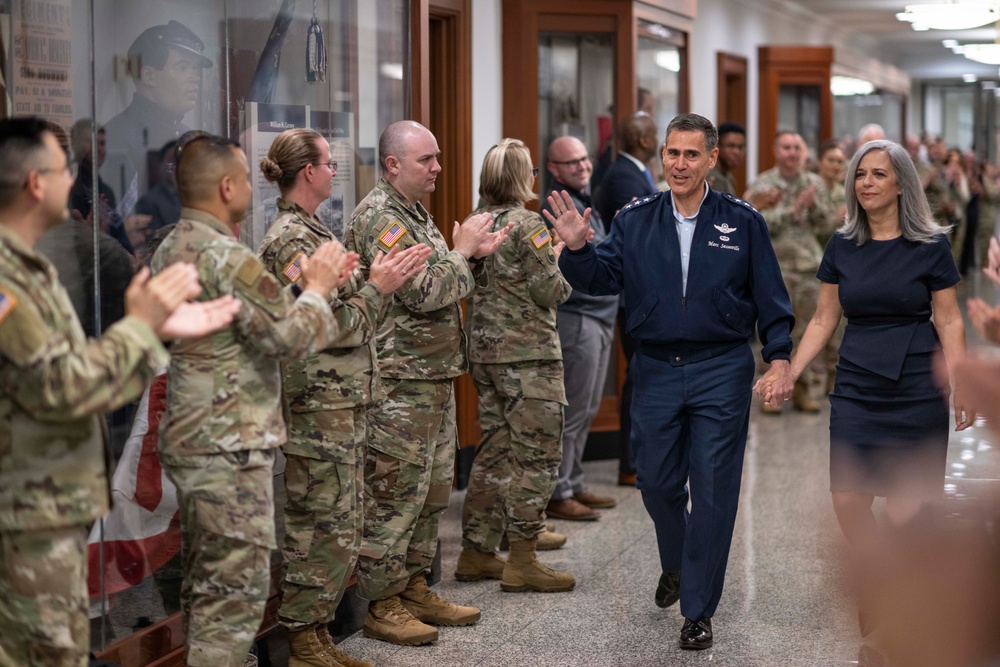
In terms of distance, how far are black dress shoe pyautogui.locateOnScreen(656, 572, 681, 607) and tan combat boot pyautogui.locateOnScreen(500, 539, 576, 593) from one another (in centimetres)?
46

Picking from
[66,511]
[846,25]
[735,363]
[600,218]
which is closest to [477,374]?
[735,363]

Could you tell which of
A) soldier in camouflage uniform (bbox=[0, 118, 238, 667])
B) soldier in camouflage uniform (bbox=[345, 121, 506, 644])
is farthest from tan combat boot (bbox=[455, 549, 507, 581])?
soldier in camouflage uniform (bbox=[0, 118, 238, 667])

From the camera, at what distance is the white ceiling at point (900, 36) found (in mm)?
14047

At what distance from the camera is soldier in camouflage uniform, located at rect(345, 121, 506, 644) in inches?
151

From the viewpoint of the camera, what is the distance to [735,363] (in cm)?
390

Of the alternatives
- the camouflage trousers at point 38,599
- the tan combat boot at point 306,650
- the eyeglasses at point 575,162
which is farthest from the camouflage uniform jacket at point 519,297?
the camouflage trousers at point 38,599

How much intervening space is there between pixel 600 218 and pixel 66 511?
3.82m

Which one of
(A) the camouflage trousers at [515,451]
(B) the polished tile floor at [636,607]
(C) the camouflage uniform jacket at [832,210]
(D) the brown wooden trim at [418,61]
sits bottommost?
(B) the polished tile floor at [636,607]

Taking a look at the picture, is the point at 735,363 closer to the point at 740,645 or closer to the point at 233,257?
the point at 740,645

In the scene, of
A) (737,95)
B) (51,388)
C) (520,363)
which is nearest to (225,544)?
(51,388)

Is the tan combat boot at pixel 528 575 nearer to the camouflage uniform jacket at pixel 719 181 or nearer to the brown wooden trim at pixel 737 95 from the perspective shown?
the camouflage uniform jacket at pixel 719 181

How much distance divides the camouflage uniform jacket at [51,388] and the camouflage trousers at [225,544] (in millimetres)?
370

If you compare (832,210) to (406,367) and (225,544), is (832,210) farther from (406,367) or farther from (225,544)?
(225,544)

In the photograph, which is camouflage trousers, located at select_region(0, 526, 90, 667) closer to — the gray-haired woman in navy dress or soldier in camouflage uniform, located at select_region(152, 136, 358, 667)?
soldier in camouflage uniform, located at select_region(152, 136, 358, 667)
